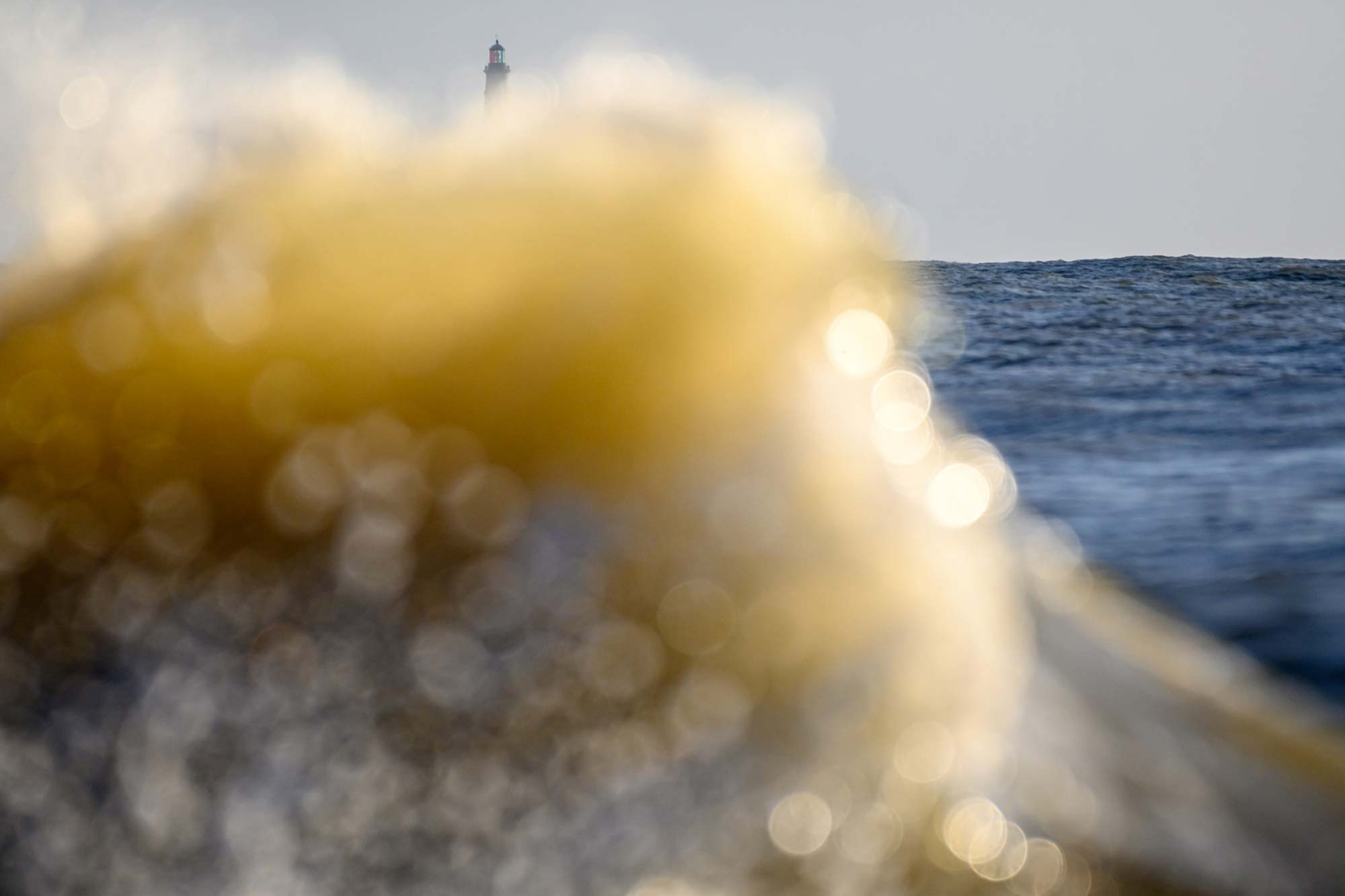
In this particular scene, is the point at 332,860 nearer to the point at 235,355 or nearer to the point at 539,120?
the point at 235,355

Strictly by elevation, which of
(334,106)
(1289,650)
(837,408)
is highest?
(334,106)

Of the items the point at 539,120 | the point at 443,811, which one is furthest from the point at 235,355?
the point at 443,811

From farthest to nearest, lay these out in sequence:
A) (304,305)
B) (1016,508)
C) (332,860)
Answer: (1016,508) < (304,305) < (332,860)

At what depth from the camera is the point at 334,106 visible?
12.1ft

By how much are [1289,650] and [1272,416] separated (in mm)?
5312

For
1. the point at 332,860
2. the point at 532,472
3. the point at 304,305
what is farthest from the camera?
the point at 304,305

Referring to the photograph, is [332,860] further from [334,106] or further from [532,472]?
[334,106]

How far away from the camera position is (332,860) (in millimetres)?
2186

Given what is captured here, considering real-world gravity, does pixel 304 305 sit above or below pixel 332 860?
above

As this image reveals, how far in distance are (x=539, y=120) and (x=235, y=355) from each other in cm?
115

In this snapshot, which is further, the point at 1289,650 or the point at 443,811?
the point at 1289,650

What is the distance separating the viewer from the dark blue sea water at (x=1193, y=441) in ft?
13.8

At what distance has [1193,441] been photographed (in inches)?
292

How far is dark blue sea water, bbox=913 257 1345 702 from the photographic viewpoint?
4.20m
